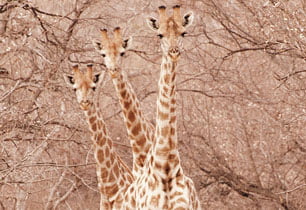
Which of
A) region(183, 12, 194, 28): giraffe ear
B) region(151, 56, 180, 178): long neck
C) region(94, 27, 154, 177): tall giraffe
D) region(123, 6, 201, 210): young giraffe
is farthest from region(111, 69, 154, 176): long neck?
region(183, 12, 194, 28): giraffe ear

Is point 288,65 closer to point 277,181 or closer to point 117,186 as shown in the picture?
point 277,181

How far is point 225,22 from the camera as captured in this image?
40.3 feet

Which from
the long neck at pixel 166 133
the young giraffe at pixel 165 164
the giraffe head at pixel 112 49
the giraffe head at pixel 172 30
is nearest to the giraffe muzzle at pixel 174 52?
the giraffe head at pixel 172 30

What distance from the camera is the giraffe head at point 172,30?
6258 millimetres

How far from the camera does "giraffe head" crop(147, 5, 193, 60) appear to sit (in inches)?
246

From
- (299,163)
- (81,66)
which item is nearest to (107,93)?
(81,66)

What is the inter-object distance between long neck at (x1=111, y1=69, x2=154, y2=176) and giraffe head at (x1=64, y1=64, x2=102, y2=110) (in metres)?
0.64

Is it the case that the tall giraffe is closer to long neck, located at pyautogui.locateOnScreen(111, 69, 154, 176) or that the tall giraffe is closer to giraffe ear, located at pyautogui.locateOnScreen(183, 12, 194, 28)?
long neck, located at pyautogui.locateOnScreen(111, 69, 154, 176)

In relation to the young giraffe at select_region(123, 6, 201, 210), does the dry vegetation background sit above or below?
above

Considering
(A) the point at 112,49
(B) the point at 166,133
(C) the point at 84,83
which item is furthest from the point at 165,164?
(A) the point at 112,49

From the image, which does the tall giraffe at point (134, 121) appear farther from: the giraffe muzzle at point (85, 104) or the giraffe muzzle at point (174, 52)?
the giraffe muzzle at point (174, 52)

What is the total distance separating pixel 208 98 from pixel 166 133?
17.2ft

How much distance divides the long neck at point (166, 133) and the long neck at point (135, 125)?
4.87ft

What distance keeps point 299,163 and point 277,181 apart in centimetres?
39
